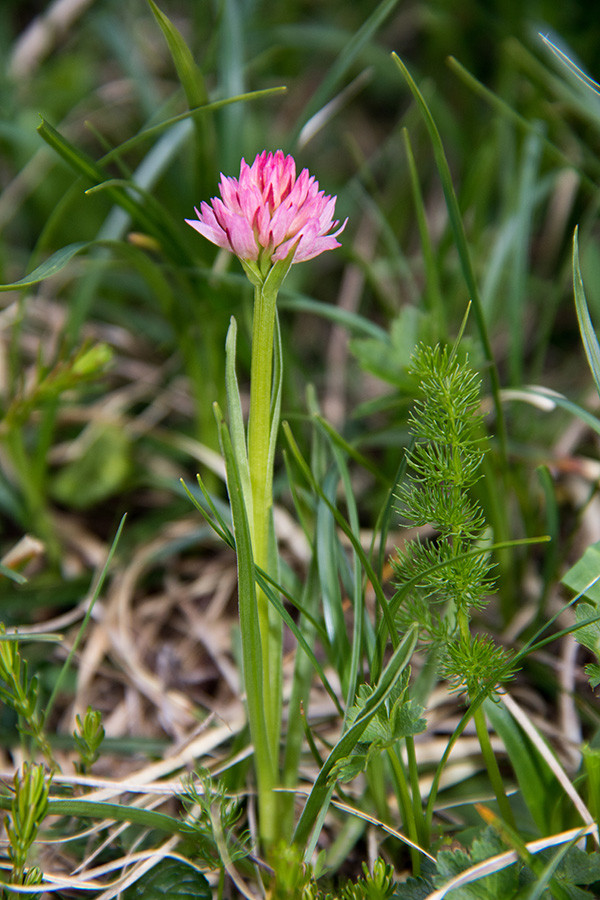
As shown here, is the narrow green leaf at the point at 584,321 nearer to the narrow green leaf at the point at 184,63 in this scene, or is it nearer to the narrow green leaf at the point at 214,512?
the narrow green leaf at the point at 214,512

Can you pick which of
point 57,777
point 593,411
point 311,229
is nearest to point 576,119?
point 593,411

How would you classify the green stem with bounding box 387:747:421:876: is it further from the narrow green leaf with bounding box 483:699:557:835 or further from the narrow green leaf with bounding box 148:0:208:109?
the narrow green leaf with bounding box 148:0:208:109

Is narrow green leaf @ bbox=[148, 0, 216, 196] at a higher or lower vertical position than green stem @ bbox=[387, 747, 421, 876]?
higher

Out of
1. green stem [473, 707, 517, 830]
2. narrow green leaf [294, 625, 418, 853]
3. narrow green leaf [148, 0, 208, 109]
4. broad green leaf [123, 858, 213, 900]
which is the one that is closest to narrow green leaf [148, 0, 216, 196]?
narrow green leaf [148, 0, 208, 109]

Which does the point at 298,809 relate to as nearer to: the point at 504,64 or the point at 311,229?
the point at 311,229

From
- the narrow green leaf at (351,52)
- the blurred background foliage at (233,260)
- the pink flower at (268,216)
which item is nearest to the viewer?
the pink flower at (268,216)

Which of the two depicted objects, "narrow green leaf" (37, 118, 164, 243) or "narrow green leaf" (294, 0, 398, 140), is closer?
"narrow green leaf" (37, 118, 164, 243)

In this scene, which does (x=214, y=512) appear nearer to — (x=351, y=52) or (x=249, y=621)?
(x=249, y=621)

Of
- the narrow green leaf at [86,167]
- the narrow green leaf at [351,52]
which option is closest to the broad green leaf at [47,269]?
the narrow green leaf at [86,167]
